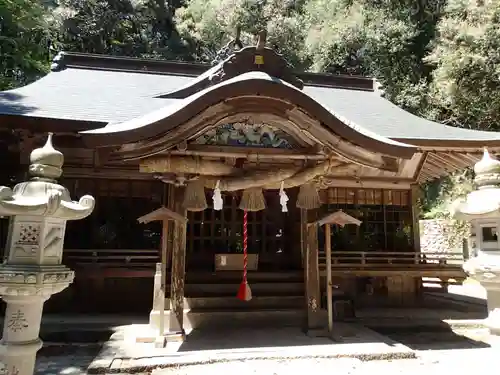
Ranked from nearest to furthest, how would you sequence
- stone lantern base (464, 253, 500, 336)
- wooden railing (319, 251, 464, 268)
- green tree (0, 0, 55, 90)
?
stone lantern base (464, 253, 500, 336) → wooden railing (319, 251, 464, 268) → green tree (0, 0, 55, 90)

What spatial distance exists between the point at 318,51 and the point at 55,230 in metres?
24.9

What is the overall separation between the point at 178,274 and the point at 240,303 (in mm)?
1853

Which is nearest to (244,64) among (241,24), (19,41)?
(19,41)

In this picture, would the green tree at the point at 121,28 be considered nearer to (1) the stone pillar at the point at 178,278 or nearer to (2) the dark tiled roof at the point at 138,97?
(2) the dark tiled roof at the point at 138,97

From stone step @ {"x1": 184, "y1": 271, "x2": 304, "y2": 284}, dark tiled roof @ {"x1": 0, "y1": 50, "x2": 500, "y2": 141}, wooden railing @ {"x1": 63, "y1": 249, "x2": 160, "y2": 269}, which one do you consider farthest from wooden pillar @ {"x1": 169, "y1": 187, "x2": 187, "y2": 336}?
dark tiled roof @ {"x1": 0, "y1": 50, "x2": 500, "y2": 141}

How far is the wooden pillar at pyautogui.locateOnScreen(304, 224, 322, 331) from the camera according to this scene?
22.8ft

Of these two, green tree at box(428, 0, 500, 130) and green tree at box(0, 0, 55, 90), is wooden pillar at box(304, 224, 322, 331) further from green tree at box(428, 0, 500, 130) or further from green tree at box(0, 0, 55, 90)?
green tree at box(428, 0, 500, 130)

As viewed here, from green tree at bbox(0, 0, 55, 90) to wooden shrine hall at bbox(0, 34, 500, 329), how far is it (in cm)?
360

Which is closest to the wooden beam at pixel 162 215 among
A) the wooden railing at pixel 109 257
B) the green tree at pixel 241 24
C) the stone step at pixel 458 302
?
the wooden railing at pixel 109 257

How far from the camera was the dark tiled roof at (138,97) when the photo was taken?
8.34 metres

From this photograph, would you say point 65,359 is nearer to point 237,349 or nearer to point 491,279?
point 237,349

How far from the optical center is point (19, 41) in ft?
51.4

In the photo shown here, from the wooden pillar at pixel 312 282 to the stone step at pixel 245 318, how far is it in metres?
0.53

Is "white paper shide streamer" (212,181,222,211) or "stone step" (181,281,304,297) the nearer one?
"white paper shide streamer" (212,181,222,211)
